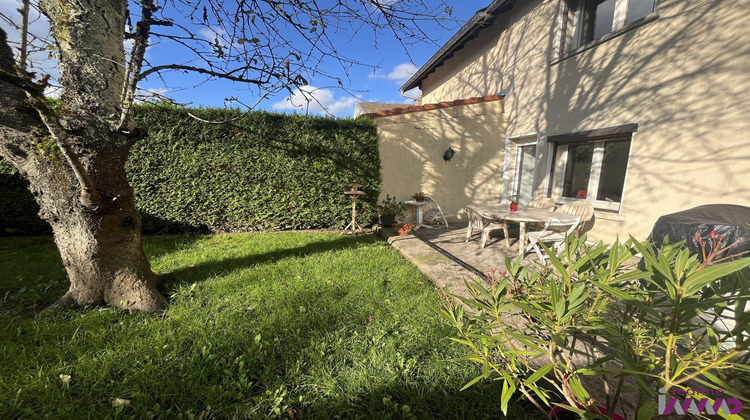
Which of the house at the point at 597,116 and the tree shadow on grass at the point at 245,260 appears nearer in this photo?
the tree shadow on grass at the point at 245,260

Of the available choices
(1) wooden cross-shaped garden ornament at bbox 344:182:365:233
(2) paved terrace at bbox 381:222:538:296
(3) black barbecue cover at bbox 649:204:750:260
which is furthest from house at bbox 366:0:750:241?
(3) black barbecue cover at bbox 649:204:750:260

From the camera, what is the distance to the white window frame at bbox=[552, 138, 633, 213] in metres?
4.73

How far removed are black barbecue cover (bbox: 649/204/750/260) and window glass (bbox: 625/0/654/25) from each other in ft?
13.1

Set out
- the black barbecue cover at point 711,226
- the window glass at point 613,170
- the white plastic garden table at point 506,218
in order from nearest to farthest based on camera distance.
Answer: the black barbecue cover at point 711,226, the white plastic garden table at point 506,218, the window glass at point 613,170

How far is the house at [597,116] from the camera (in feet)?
11.3

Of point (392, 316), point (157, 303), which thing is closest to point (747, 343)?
point (392, 316)

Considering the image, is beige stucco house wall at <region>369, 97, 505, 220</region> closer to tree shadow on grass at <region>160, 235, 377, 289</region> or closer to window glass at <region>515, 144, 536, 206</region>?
window glass at <region>515, 144, 536, 206</region>

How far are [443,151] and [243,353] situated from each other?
6475mm

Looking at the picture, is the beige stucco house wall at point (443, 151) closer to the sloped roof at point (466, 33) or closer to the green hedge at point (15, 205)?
the sloped roof at point (466, 33)

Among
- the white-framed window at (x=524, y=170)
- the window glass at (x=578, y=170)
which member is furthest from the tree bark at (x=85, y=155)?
the white-framed window at (x=524, y=170)

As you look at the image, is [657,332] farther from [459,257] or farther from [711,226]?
[459,257]

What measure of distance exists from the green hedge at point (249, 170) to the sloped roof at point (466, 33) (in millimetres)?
3579

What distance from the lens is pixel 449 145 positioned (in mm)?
7133

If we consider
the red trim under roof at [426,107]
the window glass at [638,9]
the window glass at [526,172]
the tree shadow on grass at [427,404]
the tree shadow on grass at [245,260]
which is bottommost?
the tree shadow on grass at [427,404]
